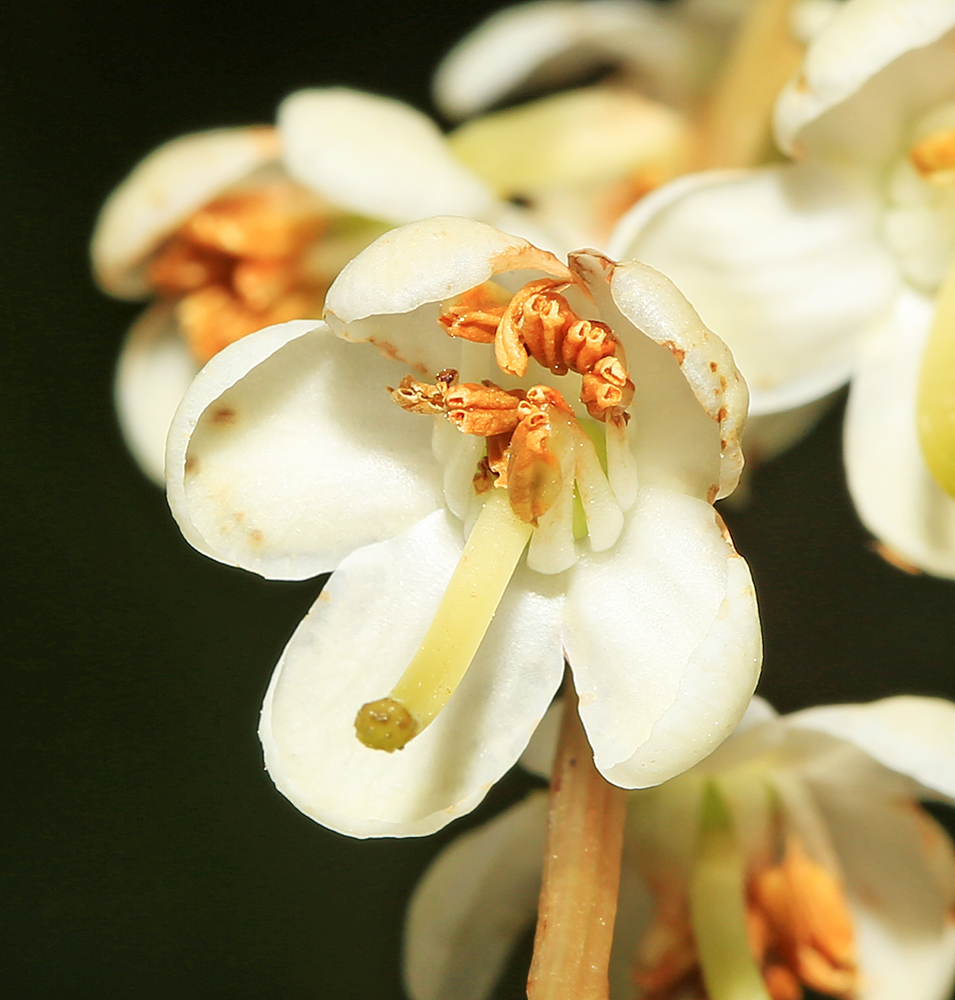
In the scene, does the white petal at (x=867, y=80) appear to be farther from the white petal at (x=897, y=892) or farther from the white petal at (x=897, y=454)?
the white petal at (x=897, y=892)

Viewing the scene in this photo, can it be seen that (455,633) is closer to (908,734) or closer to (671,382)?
(671,382)

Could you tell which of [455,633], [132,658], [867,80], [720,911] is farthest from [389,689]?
[132,658]

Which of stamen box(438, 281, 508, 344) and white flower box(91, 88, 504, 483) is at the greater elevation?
stamen box(438, 281, 508, 344)

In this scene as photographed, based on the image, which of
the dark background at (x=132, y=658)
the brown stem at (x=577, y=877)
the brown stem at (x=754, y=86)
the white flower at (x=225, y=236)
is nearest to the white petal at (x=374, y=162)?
the white flower at (x=225, y=236)

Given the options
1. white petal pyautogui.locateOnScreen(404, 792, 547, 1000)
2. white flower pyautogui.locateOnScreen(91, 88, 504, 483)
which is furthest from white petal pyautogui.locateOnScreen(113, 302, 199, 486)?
white petal pyautogui.locateOnScreen(404, 792, 547, 1000)

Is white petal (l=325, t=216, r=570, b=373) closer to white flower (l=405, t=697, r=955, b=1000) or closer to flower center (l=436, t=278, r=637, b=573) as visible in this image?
flower center (l=436, t=278, r=637, b=573)

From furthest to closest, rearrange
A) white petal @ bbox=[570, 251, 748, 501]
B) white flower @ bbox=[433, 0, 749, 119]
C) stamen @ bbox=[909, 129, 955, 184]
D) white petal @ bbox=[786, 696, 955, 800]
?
1. white flower @ bbox=[433, 0, 749, 119]
2. stamen @ bbox=[909, 129, 955, 184]
3. white petal @ bbox=[786, 696, 955, 800]
4. white petal @ bbox=[570, 251, 748, 501]
